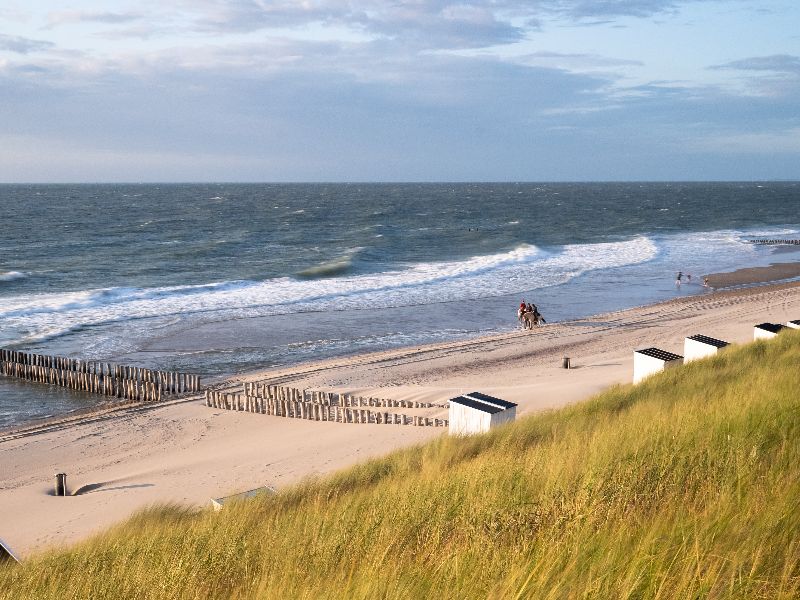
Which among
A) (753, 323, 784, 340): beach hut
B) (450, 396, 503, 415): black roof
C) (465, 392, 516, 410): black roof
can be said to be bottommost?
(465, 392, 516, 410): black roof

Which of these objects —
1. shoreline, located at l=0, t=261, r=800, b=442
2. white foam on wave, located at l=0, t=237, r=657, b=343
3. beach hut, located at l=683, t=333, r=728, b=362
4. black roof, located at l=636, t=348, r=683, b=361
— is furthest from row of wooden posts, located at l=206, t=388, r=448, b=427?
white foam on wave, located at l=0, t=237, r=657, b=343

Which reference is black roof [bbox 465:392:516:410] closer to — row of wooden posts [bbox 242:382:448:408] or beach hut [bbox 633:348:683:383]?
beach hut [bbox 633:348:683:383]

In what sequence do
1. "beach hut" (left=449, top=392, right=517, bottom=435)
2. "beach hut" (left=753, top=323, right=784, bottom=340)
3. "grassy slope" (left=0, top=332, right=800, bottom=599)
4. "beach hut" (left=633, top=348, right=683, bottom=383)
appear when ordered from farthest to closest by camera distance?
1. "beach hut" (left=753, top=323, right=784, bottom=340)
2. "beach hut" (left=633, top=348, right=683, bottom=383)
3. "beach hut" (left=449, top=392, right=517, bottom=435)
4. "grassy slope" (left=0, top=332, right=800, bottom=599)

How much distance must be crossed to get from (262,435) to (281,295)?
23337 mm

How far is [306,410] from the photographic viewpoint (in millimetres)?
18922

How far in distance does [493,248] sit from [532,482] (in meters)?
60.4

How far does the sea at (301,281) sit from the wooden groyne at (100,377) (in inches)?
22.3

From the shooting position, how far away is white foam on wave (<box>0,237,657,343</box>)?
34.7 metres

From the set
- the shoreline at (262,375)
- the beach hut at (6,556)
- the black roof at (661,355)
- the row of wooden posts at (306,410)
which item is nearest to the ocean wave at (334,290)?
the shoreline at (262,375)

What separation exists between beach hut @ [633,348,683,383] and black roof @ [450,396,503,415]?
4.20 m

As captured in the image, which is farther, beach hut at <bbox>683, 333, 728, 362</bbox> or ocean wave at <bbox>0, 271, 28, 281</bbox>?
ocean wave at <bbox>0, 271, 28, 281</bbox>

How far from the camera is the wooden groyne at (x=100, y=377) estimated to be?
2234 cm

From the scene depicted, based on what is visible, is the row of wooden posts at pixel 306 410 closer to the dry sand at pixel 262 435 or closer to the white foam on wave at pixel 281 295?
the dry sand at pixel 262 435

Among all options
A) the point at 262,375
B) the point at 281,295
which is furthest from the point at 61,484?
the point at 281,295
